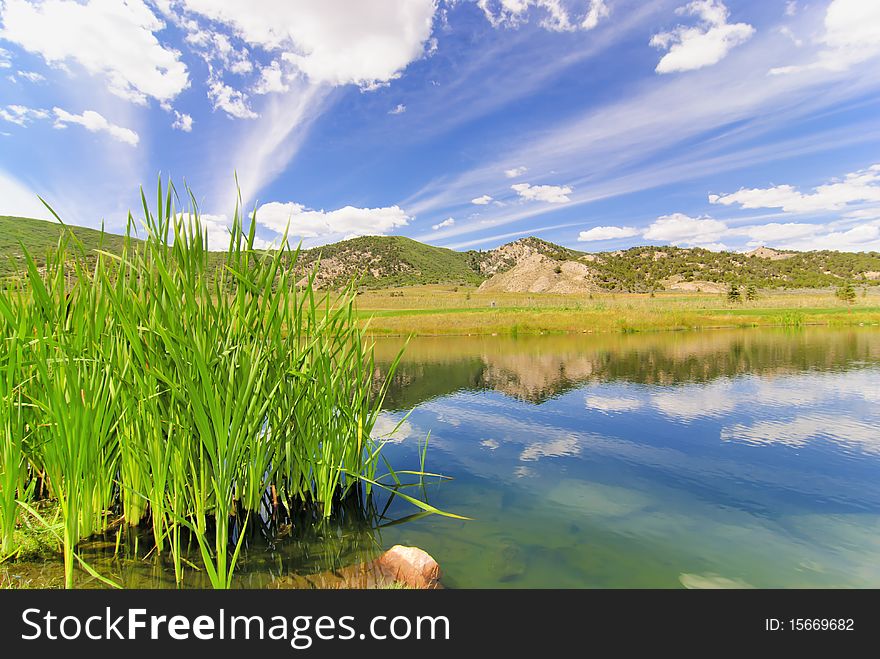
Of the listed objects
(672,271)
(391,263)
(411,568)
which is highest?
(391,263)

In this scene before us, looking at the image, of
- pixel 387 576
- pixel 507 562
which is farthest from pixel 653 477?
pixel 387 576

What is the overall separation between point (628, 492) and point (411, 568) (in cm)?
430

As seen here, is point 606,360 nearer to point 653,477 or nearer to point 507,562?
point 653,477

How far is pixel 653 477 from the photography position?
7195 mm

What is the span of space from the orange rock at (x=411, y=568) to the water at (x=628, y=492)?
365 mm

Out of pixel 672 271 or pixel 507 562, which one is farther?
pixel 672 271

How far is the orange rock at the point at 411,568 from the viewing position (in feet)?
12.6

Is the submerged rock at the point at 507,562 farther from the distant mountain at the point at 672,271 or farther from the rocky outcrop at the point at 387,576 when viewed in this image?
the distant mountain at the point at 672,271

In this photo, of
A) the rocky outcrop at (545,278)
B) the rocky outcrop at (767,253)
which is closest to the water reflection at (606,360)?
the rocky outcrop at (545,278)

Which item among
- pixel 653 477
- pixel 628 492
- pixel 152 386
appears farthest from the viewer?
pixel 653 477

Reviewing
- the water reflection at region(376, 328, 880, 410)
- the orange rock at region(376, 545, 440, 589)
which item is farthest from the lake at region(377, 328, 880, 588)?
the orange rock at region(376, 545, 440, 589)

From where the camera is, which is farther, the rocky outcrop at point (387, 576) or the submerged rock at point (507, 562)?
the submerged rock at point (507, 562)
